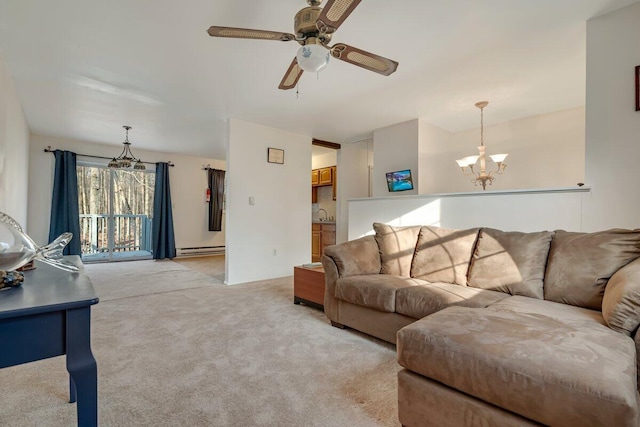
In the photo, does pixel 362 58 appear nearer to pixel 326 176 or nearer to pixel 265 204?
pixel 265 204

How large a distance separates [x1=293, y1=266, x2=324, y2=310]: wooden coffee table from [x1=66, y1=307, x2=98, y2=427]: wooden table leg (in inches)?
88.4

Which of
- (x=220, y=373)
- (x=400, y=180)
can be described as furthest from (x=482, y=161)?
(x=220, y=373)

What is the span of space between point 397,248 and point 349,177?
3.43 m

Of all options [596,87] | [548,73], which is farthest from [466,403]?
[548,73]

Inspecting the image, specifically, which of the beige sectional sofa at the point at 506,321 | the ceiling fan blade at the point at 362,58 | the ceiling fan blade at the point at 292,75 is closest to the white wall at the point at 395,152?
the beige sectional sofa at the point at 506,321

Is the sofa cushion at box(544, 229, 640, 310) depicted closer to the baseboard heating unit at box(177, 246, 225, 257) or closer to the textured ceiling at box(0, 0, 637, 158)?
the textured ceiling at box(0, 0, 637, 158)

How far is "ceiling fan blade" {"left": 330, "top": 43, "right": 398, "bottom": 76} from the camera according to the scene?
189cm

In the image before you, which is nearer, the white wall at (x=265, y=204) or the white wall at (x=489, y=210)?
the white wall at (x=489, y=210)

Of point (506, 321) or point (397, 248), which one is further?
point (397, 248)

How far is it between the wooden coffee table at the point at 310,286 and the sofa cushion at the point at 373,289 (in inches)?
19.4

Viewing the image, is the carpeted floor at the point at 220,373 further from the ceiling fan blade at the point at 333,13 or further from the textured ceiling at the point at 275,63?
the textured ceiling at the point at 275,63

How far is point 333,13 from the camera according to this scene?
60.3 inches

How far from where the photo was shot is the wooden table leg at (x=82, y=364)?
792 millimetres

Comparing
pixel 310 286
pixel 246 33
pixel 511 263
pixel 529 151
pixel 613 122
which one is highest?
pixel 246 33
